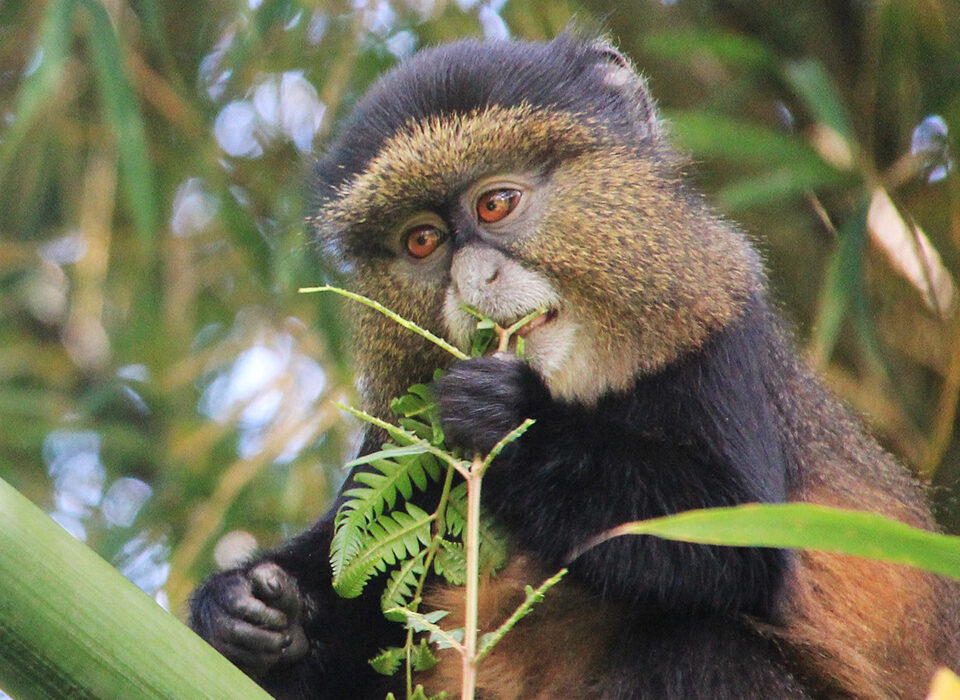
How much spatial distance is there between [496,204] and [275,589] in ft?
3.43

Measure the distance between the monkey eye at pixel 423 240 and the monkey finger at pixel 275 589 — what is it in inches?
33.1

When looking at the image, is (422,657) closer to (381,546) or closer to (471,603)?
(381,546)

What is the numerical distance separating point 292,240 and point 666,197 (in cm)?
145

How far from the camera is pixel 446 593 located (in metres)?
3.17

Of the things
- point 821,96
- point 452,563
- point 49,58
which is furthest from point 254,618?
point 821,96

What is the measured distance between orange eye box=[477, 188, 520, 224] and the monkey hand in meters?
0.43

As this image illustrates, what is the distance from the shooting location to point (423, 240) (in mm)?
3215

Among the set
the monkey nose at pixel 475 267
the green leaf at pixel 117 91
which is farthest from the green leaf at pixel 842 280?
the green leaf at pixel 117 91

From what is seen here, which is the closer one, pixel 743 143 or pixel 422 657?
pixel 422 657

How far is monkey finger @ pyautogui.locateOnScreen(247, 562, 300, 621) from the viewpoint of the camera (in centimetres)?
301

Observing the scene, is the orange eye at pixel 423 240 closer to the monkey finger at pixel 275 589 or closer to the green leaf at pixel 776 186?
the monkey finger at pixel 275 589

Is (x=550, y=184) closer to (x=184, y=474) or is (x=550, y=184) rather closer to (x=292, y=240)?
(x=292, y=240)

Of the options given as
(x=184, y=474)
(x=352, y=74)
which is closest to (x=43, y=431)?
(x=184, y=474)

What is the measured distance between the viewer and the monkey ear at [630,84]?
136 inches
